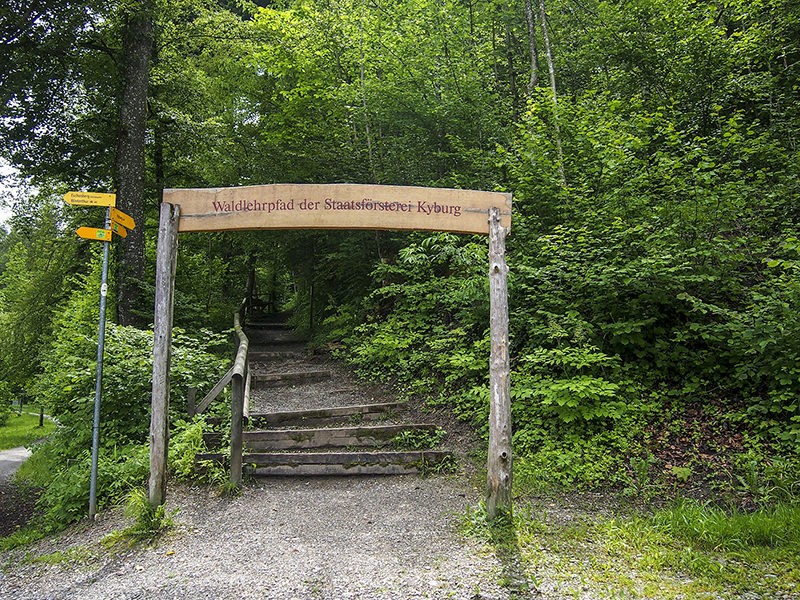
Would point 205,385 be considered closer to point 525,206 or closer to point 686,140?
point 525,206

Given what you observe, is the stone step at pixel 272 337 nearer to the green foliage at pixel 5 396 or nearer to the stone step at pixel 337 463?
the green foliage at pixel 5 396

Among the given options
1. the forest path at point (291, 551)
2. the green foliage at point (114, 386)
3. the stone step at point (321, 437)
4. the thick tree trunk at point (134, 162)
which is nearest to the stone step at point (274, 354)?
the thick tree trunk at point (134, 162)

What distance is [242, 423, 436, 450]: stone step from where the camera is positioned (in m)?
6.16

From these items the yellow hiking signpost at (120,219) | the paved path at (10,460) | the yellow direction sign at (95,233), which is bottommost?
the paved path at (10,460)

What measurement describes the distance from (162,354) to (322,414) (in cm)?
292

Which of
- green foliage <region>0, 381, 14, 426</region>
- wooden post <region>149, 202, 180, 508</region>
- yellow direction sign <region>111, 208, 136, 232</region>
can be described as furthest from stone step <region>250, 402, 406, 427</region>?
green foliage <region>0, 381, 14, 426</region>

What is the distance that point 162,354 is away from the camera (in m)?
4.77

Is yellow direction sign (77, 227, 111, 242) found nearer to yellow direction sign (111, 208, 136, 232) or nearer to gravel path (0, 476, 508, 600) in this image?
yellow direction sign (111, 208, 136, 232)

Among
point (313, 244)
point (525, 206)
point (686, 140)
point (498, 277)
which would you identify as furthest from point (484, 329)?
point (313, 244)

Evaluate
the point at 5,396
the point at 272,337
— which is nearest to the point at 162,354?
the point at 272,337

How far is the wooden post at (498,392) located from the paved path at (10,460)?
40.6ft

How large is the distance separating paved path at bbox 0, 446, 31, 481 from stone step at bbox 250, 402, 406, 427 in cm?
866

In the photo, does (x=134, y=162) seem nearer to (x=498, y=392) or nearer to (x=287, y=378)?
(x=287, y=378)

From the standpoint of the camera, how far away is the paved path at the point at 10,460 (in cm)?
1314
